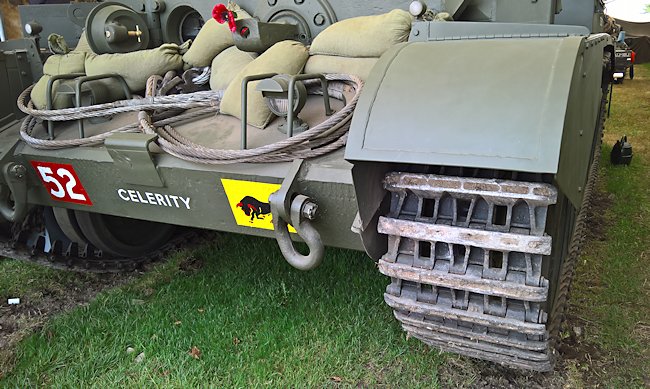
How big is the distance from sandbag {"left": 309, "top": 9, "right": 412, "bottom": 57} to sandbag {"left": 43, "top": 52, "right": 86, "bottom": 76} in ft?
4.88

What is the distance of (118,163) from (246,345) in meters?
1.13

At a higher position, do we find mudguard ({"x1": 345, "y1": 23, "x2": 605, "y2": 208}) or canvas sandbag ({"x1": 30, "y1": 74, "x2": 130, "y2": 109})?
mudguard ({"x1": 345, "y1": 23, "x2": 605, "y2": 208})

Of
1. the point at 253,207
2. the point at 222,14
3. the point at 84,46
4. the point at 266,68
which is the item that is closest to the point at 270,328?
the point at 253,207

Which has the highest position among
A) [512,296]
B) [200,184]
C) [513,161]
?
[513,161]

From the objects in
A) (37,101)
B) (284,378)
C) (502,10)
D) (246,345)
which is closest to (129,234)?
(37,101)

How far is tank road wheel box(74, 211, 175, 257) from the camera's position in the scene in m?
3.88

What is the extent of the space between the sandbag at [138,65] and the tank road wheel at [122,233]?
0.95 meters

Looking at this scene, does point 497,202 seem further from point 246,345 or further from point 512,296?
point 246,345

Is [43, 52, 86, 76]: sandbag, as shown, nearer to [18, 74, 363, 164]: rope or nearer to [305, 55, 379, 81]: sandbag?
[18, 74, 363, 164]: rope

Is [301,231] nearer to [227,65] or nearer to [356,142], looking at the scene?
[356,142]

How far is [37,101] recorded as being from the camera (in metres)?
3.35

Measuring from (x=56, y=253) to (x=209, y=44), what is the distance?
1.65 m

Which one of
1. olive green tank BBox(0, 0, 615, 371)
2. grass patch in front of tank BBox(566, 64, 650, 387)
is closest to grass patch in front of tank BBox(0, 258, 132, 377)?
olive green tank BBox(0, 0, 615, 371)

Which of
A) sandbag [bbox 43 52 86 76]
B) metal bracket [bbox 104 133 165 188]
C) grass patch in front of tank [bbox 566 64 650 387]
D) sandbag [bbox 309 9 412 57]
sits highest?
sandbag [bbox 309 9 412 57]
